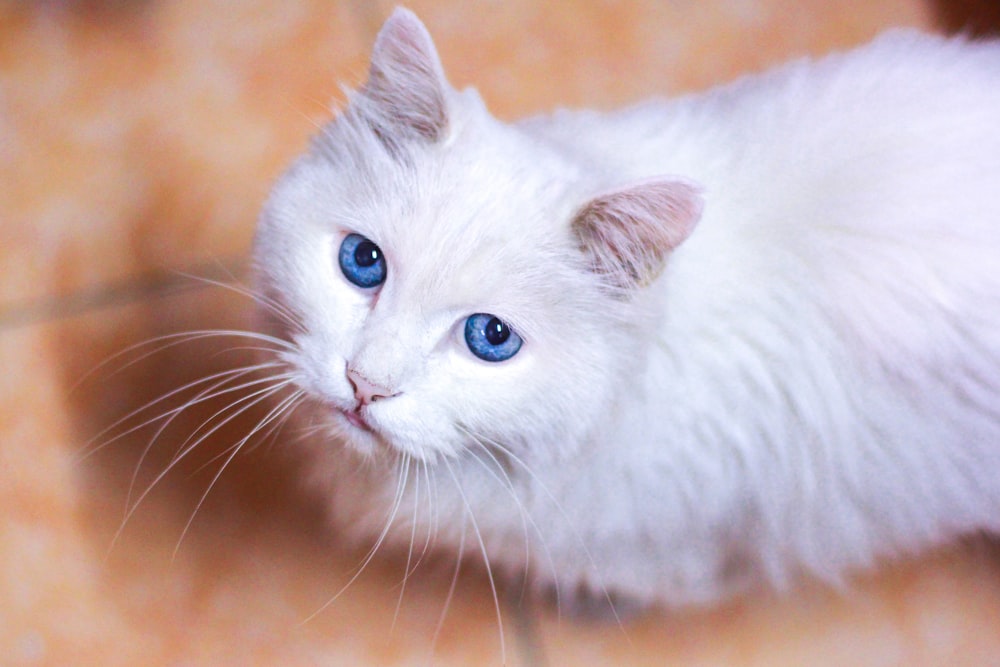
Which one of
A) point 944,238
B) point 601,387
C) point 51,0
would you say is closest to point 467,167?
point 601,387

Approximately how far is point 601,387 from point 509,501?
0.19 m

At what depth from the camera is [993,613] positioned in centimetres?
119

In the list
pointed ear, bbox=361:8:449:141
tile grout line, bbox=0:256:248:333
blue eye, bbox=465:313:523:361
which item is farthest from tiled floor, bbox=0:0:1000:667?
blue eye, bbox=465:313:523:361

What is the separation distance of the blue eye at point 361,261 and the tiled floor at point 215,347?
0.28 metres

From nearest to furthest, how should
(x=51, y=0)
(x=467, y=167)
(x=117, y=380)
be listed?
(x=467, y=167) → (x=117, y=380) → (x=51, y=0)

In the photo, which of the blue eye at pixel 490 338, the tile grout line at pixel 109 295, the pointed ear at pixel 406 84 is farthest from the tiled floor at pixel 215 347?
the blue eye at pixel 490 338

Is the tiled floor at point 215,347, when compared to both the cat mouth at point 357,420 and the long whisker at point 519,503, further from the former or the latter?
the cat mouth at point 357,420

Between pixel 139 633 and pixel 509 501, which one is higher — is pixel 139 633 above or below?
below

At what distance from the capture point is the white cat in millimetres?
722

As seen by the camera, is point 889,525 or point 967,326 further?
point 889,525

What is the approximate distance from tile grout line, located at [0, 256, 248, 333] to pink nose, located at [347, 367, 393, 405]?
691 millimetres

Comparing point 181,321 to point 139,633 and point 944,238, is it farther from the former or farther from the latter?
point 944,238

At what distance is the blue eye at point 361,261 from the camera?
2.46 ft

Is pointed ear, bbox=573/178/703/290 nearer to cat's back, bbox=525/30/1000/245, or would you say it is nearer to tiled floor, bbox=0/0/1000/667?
cat's back, bbox=525/30/1000/245
